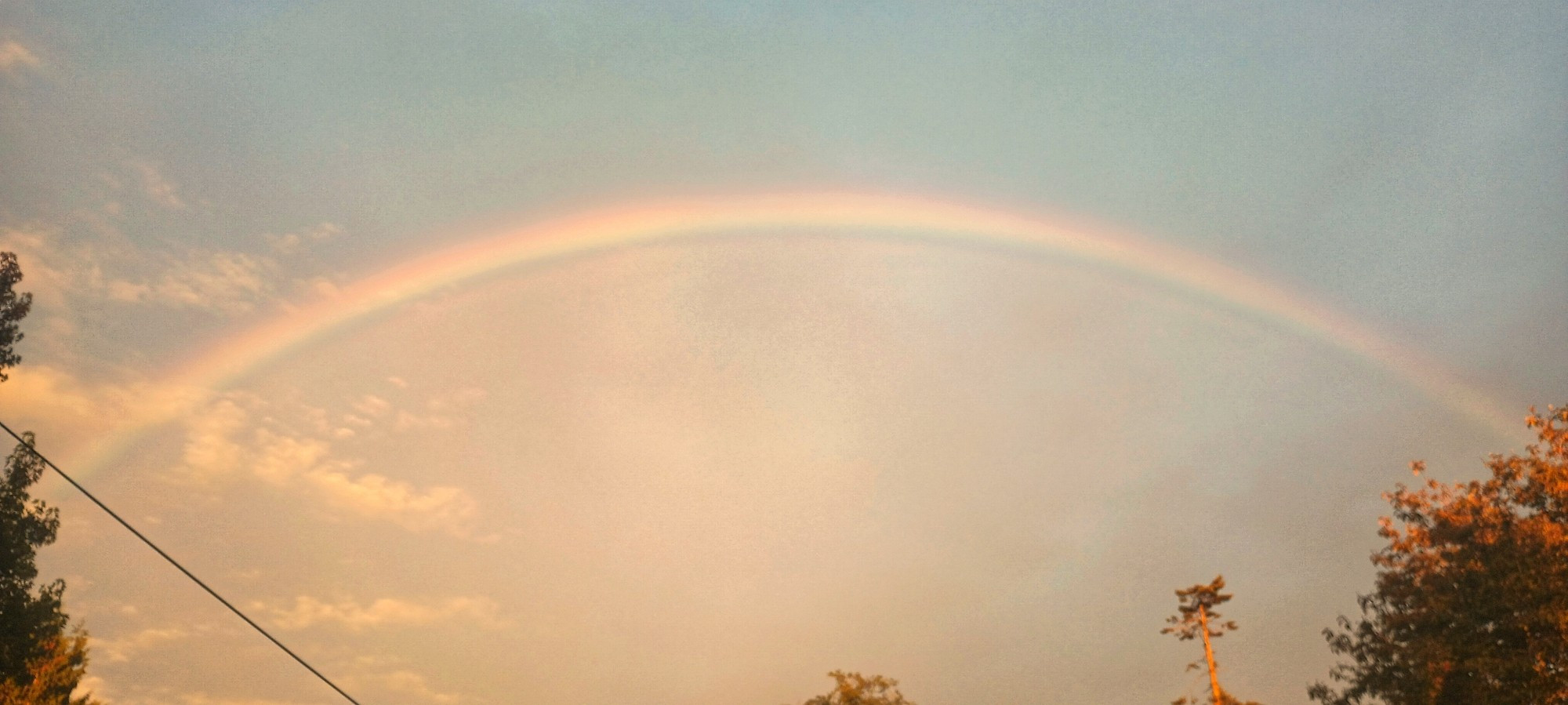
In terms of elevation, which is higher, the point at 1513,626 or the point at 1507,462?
the point at 1507,462

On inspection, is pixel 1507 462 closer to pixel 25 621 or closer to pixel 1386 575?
pixel 1386 575

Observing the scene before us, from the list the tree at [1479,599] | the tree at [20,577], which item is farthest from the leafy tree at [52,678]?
the tree at [1479,599]

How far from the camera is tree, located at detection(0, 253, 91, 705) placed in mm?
26906

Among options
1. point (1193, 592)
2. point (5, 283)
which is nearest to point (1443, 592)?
point (1193, 592)

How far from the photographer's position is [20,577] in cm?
2744

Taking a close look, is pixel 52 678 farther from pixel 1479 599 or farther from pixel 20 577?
pixel 1479 599

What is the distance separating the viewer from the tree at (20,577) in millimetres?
26906

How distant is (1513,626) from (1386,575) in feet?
14.3

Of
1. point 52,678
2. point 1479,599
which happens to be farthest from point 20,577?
point 1479,599

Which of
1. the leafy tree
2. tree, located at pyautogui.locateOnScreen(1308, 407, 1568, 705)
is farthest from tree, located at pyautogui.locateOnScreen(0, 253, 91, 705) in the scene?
tree, located at pyautogui.locateOnScreen(1308, 407, 1568, 705)

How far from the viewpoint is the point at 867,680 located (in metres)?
50.8

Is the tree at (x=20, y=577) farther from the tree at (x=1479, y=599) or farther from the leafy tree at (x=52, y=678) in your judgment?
the tree at (x=1479, y=599)

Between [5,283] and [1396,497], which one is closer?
[5,283]

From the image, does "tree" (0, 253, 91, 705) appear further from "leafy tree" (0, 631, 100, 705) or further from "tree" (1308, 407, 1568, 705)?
"tree" (1308, 407, 1568, 705)
